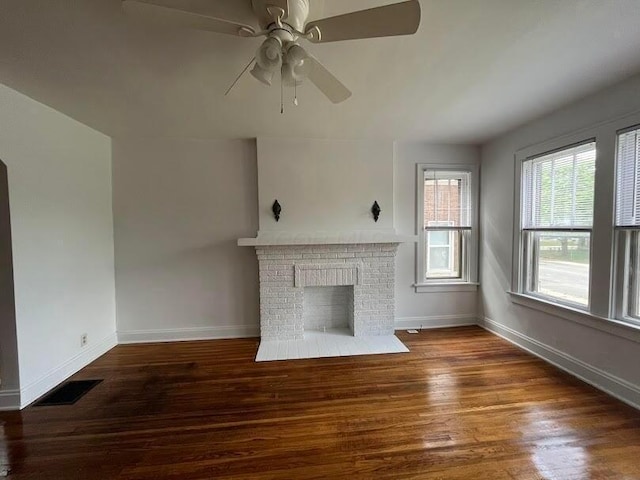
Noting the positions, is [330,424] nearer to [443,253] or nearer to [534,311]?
[534,311]

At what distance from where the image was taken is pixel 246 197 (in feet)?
11.5

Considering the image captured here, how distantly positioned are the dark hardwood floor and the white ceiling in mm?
2475

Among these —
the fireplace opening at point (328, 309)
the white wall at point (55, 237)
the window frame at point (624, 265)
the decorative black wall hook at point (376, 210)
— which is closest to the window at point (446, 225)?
the decorative black wall hook at point (376, 210)

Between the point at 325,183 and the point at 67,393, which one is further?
the point at 325,183

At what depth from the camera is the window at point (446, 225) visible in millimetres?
3789

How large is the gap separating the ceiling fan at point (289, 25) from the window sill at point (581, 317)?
8.92 ft

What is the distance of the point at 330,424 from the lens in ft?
6.45

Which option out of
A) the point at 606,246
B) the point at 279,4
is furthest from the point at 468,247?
the point at 279,4

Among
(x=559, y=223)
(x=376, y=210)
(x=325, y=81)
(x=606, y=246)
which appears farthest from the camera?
(x=376, y=210)

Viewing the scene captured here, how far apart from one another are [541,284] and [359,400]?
2.40 m

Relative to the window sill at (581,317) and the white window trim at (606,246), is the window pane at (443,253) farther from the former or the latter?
the white window trim at (606,246)

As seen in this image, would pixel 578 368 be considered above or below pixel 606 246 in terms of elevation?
below

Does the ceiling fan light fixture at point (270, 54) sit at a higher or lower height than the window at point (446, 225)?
higher

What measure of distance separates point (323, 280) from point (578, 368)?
8.45ft
